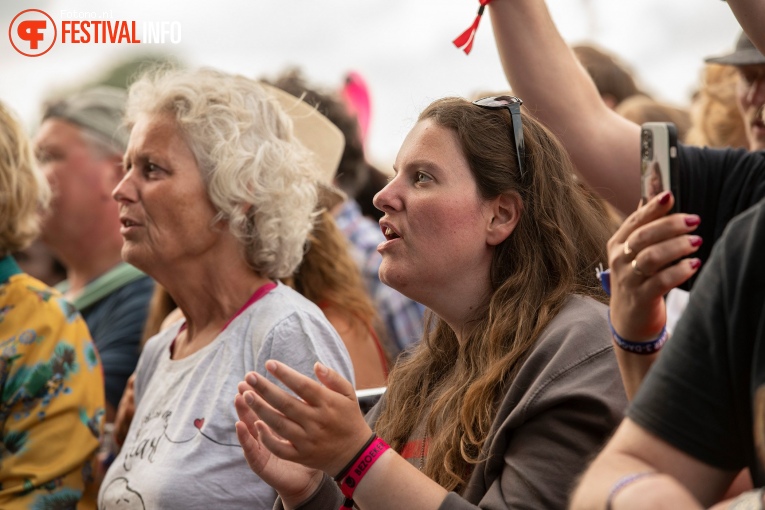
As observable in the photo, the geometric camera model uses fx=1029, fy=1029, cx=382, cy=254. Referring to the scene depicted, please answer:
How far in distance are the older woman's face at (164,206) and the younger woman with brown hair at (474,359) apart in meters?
0.79

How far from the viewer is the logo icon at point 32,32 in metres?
4.00

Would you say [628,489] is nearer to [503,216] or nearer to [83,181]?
[503,216]

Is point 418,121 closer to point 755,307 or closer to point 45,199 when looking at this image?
point 755,307

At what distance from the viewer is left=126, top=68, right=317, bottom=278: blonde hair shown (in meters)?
3.03

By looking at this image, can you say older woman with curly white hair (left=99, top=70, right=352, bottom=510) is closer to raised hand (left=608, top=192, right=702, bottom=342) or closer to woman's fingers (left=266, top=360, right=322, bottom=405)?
woman's fingers (left=266, top=360, right=322, bottom=405)

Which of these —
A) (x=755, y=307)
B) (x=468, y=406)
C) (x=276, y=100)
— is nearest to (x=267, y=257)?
(x=276, y=100)

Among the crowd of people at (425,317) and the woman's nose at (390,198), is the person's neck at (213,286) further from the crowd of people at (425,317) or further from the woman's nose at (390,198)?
the woman's nose at (390,198)

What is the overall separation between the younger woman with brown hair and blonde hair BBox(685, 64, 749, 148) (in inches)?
62.0

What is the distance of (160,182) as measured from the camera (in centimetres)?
303

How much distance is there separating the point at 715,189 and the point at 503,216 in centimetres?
49

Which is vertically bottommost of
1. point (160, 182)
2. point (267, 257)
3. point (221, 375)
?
point (221, 375)

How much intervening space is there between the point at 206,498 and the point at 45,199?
1595 millimetres

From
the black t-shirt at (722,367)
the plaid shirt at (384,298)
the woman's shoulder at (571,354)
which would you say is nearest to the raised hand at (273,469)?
the woman's shoulder at (571,354)

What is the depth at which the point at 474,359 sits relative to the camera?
7.48 feet
